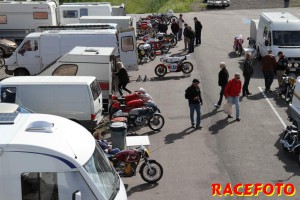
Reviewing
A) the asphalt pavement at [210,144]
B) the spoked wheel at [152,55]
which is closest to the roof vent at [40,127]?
the asphalt pavement at [210,144]

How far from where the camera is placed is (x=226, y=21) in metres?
40.0

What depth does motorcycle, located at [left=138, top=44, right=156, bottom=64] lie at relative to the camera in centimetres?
2630

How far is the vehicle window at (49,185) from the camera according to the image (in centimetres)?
761

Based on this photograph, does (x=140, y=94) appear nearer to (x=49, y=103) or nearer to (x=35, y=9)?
(x=49, y=103)

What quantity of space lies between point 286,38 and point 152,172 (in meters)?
13.8

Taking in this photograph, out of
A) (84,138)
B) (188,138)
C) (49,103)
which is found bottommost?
(188,138)

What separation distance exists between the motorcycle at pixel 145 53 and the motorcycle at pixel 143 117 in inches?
416

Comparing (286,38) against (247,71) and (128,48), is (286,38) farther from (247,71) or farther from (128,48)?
(128,48)

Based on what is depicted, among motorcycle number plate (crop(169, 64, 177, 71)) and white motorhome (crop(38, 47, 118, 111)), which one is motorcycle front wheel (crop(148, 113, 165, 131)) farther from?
motorcycle number plate (crop(169, 64, 177, 71))

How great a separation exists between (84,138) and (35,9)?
2425 centimetres

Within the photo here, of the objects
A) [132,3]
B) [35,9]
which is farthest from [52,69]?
[132,3]

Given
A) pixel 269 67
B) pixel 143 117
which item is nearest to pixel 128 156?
pixel 143 117

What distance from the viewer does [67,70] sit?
17.5 meters

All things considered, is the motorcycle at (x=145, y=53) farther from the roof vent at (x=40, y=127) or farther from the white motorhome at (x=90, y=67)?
the roof vent at (x=40, y=127)
